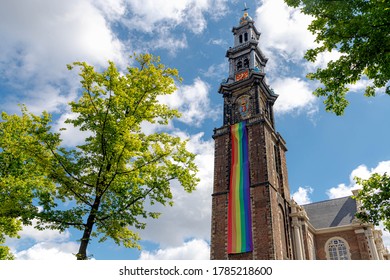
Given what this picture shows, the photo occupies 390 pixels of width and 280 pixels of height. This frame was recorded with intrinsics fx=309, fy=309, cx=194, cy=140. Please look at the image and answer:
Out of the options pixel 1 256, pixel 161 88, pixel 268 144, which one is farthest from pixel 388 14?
pixel 268 144

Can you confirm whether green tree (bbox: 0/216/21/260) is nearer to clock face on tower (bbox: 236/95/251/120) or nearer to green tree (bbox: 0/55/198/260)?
green tree (bbox: 0/55/198/260)

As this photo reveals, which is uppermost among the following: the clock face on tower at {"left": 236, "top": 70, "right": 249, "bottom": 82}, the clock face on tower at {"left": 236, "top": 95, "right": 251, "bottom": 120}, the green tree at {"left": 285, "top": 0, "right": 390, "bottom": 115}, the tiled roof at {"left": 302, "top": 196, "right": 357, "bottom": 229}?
the clock face on tower at {"left": 236, "top": 70, "right": 249, "bottom": 82}

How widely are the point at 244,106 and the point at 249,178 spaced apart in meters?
11.7

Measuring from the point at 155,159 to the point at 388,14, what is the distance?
903 centimetres

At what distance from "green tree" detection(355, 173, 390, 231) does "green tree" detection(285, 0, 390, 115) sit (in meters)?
3.11

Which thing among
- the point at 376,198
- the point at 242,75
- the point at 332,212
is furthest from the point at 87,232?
the point at 332,212

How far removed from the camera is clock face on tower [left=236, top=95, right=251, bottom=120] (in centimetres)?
3959

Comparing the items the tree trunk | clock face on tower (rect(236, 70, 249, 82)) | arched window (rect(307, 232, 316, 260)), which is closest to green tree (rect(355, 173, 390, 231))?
the tree trunk

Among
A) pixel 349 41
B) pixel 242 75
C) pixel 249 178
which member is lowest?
pixel 349 41

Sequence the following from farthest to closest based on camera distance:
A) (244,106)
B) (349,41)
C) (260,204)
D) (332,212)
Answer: (332,212) < (244,106) < (260,204) < (349,41)

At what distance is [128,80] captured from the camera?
12516mm

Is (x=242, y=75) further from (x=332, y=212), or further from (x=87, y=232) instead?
(x=87, y=232)

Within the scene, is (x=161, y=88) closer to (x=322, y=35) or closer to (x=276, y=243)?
(x=322, y=35)

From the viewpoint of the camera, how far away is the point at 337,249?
118 ft
